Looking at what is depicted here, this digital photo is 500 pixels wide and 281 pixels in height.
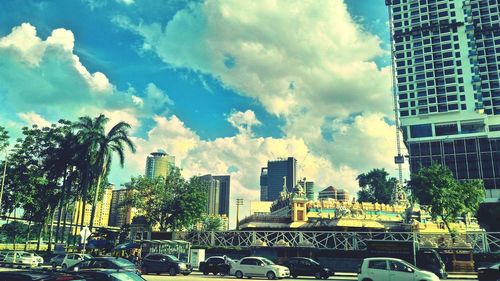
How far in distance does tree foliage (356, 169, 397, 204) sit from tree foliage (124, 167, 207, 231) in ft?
218

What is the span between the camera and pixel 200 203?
66062 mm

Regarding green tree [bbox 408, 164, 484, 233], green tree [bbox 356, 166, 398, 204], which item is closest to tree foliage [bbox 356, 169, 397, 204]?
green tree [bbox 356, 166, 398, 204]

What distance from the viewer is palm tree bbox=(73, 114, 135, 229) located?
190 ft

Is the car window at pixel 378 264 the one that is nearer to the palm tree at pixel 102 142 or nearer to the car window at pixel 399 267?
the car window at pixel 399 267

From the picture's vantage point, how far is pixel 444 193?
49.0 meters

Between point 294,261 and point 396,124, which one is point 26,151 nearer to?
point 294,261

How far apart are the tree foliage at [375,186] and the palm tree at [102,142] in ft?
262

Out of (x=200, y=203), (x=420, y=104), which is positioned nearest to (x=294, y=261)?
(x=200, y=203)

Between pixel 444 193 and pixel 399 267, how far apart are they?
33.0 m

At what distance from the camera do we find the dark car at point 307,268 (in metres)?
31.0

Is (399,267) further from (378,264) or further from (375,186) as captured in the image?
(375,186)

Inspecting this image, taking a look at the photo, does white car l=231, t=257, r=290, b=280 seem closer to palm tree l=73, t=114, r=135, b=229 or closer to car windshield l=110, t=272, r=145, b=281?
car windshield l=110, t=272, r=145, b=281

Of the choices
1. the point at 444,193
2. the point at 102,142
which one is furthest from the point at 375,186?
the point at 102,142

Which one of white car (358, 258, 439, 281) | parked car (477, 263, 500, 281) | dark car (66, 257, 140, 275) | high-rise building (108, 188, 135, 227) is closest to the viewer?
white car (358, 258, 439, 281)
